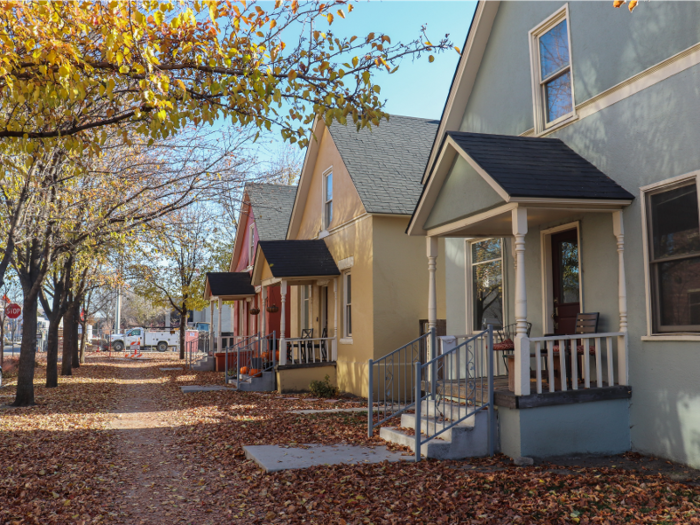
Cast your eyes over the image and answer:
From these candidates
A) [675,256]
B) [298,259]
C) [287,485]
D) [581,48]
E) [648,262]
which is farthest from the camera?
[298,259]

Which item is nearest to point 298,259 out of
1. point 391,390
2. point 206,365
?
point 391,390

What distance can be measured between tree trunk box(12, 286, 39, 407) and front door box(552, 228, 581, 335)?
11.2 m

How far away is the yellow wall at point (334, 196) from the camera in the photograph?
50.9 ft

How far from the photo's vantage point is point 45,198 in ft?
A: 38.9

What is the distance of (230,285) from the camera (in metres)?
24.7

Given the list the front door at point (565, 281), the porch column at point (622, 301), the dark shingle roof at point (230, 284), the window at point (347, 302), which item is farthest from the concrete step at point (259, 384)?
the porch column at point (622, 301)

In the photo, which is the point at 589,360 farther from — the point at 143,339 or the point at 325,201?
the point at 143,339

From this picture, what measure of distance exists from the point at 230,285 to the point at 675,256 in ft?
64.5

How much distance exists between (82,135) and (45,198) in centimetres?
531

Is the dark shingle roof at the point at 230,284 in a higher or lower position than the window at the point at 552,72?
lower

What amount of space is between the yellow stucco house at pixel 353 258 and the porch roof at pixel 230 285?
4954mm

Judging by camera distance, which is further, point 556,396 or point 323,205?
point 323,205

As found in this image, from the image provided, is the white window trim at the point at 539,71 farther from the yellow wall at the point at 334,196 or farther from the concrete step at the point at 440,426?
the yellow wall at the point at 334,196

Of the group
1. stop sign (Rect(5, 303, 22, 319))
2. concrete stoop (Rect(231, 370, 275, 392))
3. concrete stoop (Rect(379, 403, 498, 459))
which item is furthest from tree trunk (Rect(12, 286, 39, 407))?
concrete stoop (Rect(379, 403, 498, 459))
